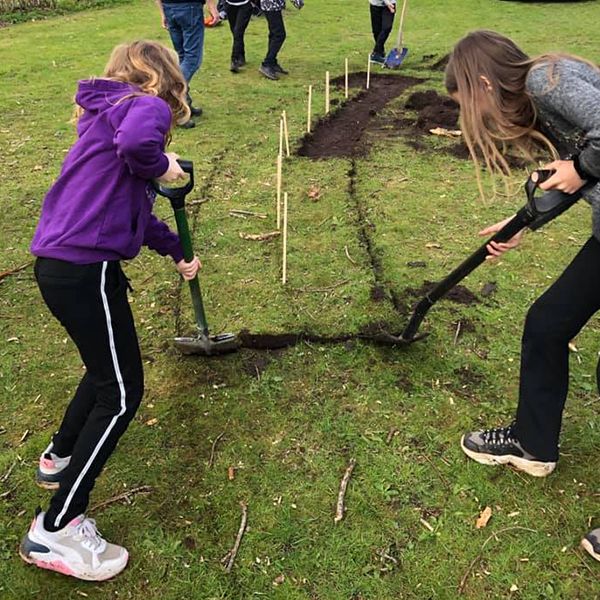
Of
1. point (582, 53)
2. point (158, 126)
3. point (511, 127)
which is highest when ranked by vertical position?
point (158, 126)

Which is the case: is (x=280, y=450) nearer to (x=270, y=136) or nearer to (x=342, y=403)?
(x=342, y=403)

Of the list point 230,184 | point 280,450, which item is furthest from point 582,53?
point 280,450

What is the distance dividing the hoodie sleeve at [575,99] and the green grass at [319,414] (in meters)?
1.44

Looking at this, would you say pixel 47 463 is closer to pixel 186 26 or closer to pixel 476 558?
pixel 476 558

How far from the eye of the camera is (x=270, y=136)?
21.0 feet

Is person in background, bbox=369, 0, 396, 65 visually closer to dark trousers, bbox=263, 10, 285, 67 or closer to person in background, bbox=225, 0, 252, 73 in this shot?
dark trousers, bbox=263, 10, 285, 67

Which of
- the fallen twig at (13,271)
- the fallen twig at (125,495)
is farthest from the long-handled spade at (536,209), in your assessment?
the fallen twig at (13,271)

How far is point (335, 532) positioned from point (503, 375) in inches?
52.3

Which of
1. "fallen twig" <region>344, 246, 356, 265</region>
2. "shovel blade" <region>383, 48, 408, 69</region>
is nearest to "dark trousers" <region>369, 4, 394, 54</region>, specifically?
"shovel blade" <region>383, 48, 408, 69</region>

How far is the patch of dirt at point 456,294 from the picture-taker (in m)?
3.77

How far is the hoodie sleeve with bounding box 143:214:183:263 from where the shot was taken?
2.52 m

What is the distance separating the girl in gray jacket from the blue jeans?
4.49m

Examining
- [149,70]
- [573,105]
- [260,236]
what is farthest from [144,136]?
[260,236]

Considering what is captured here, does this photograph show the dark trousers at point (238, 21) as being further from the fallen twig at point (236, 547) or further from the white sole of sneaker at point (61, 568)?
the white sole of sneaker at point (61, 568)
